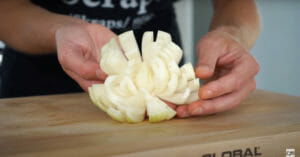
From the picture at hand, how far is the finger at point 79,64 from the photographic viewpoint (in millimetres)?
847

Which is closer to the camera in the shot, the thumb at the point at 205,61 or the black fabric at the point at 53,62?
the thumb at the point at 205,61

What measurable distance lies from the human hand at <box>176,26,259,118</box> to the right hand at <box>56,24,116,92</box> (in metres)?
0.24

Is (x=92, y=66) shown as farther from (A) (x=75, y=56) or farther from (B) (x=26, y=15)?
(B) (x=26, y=15)

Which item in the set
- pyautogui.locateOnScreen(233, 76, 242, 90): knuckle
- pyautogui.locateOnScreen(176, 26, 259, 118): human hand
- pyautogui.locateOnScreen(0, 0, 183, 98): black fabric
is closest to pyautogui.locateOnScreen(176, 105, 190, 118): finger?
pyautogui.locateOnScreen(176, 26, 259, 118): human hand

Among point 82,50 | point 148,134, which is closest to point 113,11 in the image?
point 82,50

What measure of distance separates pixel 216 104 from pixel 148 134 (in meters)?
0.23

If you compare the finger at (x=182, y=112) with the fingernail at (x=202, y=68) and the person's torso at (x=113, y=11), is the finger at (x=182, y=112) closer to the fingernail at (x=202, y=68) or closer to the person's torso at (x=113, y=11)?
the fingernail at (x=202, y=68)

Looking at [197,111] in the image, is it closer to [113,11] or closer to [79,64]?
[79,64]

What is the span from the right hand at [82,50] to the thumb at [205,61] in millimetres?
Result: 238

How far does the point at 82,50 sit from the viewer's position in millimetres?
932

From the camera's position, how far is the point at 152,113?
758 mm

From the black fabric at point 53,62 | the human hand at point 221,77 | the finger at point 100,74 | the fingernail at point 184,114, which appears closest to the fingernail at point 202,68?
the human hand at point 221,77

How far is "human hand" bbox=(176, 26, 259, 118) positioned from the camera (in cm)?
82

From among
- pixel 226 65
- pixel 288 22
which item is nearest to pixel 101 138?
pixel 226 65
